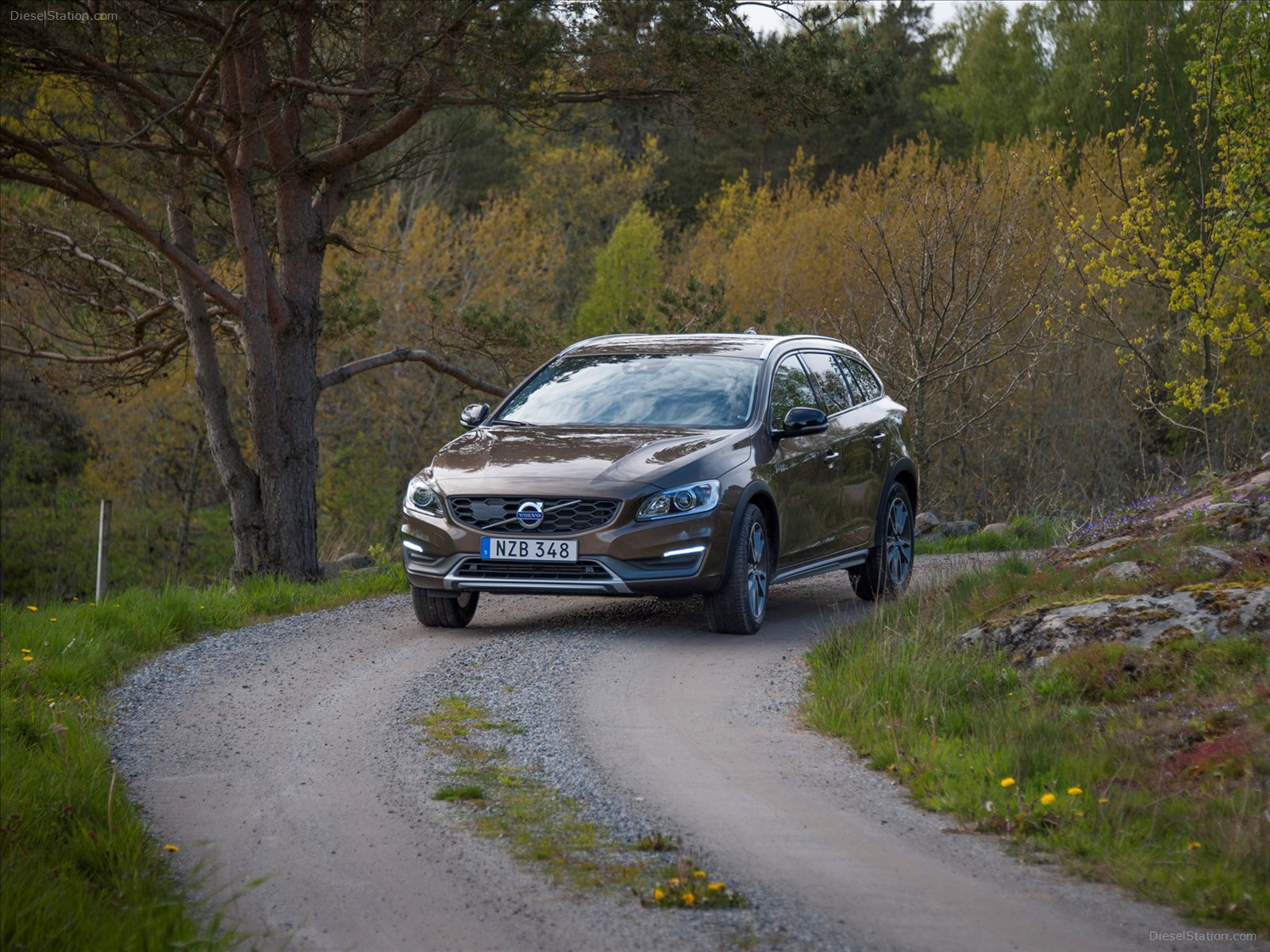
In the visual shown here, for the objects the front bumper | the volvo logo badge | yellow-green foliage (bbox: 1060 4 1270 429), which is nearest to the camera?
the front bumper

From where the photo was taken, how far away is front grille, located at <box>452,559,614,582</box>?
9.20 metres

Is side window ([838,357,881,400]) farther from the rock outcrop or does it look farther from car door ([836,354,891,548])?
the rock outcrop

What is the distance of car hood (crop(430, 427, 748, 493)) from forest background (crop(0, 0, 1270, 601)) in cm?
495

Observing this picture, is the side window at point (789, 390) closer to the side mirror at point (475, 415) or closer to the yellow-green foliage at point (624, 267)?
the side mirror at point (475, 415)

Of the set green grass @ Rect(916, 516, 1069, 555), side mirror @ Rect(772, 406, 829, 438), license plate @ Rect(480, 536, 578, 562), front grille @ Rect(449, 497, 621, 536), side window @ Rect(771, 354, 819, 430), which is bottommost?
green grass @ Rect(916, 516, 1069, 555)

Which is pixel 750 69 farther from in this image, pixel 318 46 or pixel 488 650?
pixel 488 650

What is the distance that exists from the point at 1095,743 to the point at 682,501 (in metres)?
3.62

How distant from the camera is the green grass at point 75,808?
13.3 ft

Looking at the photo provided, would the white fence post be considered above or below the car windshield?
below

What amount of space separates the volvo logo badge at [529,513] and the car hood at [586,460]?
0.09m

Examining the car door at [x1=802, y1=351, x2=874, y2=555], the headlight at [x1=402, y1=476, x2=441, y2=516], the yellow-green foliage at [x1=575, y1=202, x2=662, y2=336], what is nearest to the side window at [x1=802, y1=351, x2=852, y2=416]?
the car door at [x1=802, y1=351, x2=874, y2=555]

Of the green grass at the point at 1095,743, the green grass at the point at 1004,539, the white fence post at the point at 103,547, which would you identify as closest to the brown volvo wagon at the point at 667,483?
the green grass at the point at 1095,743

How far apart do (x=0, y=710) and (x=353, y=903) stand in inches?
109

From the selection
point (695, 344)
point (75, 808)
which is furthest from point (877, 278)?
point (75, 808)
